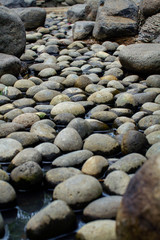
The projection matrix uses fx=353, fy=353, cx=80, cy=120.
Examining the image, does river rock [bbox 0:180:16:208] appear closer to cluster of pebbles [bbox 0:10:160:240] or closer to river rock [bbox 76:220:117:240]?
cluster of pebbles [bbox 0:10:160:240]

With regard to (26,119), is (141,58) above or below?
above

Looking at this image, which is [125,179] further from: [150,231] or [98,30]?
[98,30]

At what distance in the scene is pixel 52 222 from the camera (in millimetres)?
2072

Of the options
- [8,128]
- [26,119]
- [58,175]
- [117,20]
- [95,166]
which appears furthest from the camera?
[117,20]

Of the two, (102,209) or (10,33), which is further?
(10,33)

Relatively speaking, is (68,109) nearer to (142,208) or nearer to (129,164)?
(129,164)

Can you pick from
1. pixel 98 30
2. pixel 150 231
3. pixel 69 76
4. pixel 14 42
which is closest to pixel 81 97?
pixel 69 76

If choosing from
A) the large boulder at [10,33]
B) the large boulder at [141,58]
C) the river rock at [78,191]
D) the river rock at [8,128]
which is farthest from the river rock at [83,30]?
the river rock at [78,191]

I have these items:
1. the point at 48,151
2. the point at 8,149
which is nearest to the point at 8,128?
the point at 8,149

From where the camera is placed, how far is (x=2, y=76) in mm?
5211

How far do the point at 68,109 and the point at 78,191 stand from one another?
1.81m

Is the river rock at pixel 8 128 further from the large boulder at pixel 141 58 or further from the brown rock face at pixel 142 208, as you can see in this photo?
the large boulder at pixel 141 58

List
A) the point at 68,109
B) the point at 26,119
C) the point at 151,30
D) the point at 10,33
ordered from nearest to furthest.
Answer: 1. the point at 26,119
2. the point at 68,109
3. the point at 10,33
4. the point at 151,30

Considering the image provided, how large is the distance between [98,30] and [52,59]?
1868mm
